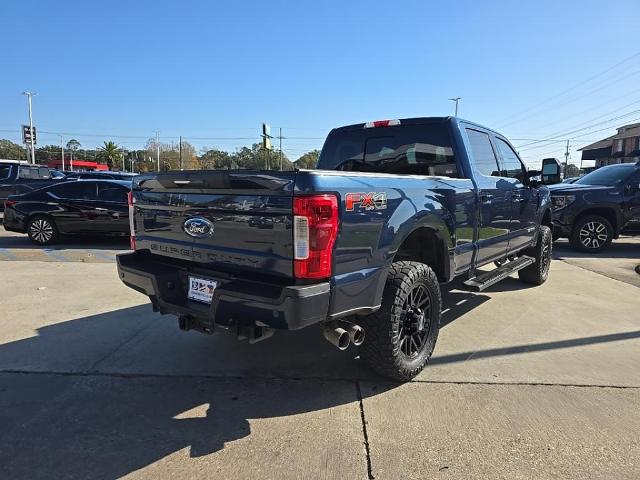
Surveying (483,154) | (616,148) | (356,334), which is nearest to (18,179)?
(483,154)

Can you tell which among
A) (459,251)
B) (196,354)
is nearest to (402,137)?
(459,251)

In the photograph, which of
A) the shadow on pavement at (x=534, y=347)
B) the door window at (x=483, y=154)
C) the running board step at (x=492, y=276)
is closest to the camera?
the shadow on pavement at (x=534, y=347)

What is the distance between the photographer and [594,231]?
395 inches

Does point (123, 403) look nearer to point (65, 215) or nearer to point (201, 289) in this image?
point (201, 289)

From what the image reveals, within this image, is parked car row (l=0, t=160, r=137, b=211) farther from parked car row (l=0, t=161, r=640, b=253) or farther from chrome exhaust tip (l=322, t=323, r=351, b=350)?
chrome exhaust tip (l=322, t=323, r=351, b=350)

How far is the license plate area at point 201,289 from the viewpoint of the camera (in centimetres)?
311

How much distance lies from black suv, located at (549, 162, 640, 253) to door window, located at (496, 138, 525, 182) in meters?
4.64

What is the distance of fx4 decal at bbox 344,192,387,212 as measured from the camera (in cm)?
285

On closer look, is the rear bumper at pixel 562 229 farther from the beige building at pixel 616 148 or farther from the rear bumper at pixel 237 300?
the beige building at pixel 616 148

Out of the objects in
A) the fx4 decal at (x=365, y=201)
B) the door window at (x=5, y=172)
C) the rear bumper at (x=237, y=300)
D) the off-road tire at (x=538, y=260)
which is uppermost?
the door window at (x=5, y=172)

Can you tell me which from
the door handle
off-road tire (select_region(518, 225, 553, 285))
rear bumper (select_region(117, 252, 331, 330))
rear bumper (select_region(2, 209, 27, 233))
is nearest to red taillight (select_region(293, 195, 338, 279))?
rear bumper (select_region(117, 252, 331, 330))

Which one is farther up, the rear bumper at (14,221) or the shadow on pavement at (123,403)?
the rear bumper at (14,221)

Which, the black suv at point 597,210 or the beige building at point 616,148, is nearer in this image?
the black suv at point 597,210

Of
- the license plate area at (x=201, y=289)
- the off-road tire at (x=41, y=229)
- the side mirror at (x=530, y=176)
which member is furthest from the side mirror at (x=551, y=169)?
the off-road tire at (x=41, y=229)
